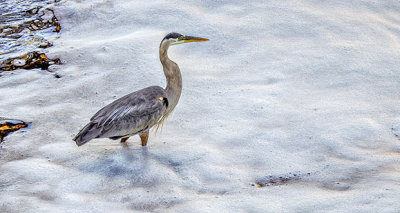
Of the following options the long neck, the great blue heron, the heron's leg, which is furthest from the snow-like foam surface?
the long neck

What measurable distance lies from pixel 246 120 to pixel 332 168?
3.98 ft

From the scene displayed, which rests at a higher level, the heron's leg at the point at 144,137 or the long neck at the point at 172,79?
the long neck at the point at 172,79

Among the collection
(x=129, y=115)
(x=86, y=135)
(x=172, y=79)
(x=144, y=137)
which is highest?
(x=172, y=79)

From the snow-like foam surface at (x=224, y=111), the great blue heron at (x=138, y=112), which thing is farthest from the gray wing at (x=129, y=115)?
the snow-like foam surface at (x=224, y=111)

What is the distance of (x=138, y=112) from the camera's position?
5.64 metres

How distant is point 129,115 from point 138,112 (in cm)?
10

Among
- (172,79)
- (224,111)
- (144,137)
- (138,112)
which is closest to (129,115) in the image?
(138,112)

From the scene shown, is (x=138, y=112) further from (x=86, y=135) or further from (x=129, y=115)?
(x=86, y=135)

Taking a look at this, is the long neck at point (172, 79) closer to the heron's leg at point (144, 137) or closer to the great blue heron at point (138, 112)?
the great blue heron at point (138, 112)

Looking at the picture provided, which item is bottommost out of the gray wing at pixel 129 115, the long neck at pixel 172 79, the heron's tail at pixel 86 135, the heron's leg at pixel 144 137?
the heron's leg at pixel 144 137

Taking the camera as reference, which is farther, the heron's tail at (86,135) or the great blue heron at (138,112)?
the great blue heron at (138,112)

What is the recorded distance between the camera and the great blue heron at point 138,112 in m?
5.47

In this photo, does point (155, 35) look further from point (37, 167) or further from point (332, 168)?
point (332, 168)

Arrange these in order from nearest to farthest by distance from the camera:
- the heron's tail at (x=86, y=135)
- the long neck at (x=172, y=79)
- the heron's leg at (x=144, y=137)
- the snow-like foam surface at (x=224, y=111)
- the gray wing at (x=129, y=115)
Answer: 1. the snow-like foam surface at (x=224, y=111)
2. the heron's tail at (x=86, y=135)
3. the gray wing at (x=129, y=115)
4. the heron's leg at (x=144, y=137)
5. the long neck at (x=172, y=79)
